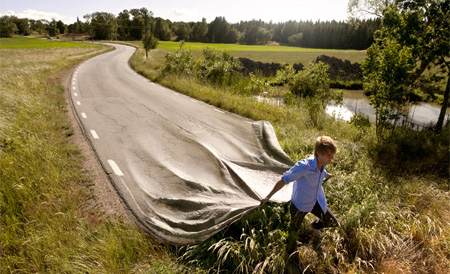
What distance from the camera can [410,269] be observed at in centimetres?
326

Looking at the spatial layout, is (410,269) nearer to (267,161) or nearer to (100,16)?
(267,161)

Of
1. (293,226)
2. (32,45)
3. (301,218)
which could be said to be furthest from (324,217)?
(32,45)

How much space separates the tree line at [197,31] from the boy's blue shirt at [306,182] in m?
91.2

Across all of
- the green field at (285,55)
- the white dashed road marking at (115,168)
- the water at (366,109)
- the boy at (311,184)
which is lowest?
the water at (366,109)

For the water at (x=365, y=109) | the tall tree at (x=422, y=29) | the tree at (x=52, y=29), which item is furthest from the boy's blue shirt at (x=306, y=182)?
the tree at (x=52, y=29)

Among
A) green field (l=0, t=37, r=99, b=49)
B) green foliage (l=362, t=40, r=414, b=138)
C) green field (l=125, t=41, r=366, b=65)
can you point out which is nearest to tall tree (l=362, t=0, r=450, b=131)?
green foliage (l=362, t=40, r=414, b=138)

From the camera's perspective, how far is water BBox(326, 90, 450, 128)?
1600cm

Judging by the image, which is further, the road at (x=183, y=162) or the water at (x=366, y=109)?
the water at (x=366, y=109)

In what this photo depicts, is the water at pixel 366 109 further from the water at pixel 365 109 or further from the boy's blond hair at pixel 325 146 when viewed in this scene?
the boy's blond hair at pixel 325 146

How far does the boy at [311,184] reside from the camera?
10.8 feet

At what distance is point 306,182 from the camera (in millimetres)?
3547

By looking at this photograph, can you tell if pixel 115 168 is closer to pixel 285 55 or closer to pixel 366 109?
pixel 366 109

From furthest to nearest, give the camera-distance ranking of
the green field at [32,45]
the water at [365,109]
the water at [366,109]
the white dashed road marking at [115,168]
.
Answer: the green field at [32,45] → the water at [366,109] → the water at [365,109] → the white dashed road marking at [115,168]

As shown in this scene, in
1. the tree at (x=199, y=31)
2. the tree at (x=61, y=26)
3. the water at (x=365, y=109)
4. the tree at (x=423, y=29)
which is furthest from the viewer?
the tree at (x=61, y=26)
